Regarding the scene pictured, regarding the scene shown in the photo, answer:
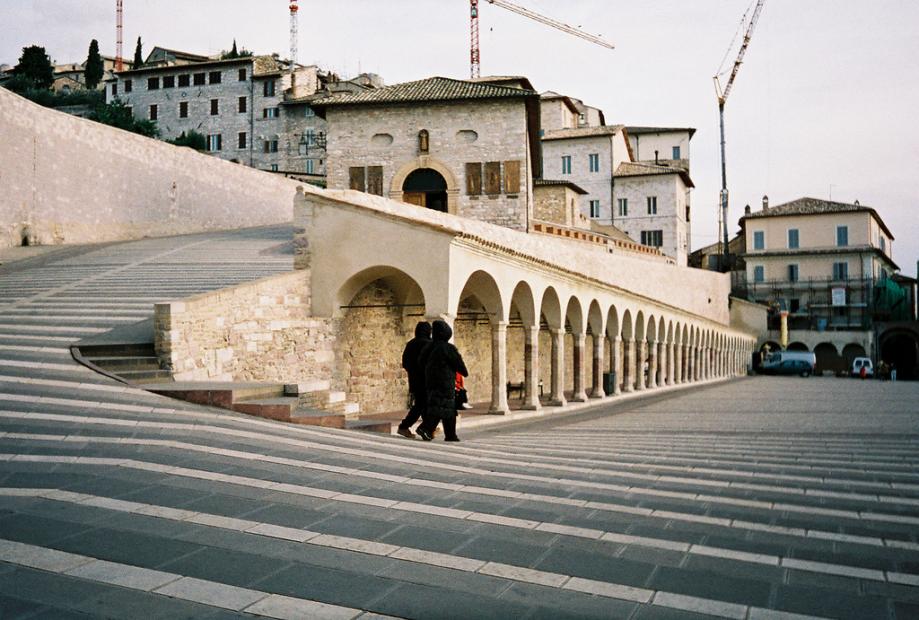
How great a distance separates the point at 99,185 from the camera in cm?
2573

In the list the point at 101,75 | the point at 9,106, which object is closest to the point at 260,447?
the point at 9,106

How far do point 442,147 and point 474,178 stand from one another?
204 cm

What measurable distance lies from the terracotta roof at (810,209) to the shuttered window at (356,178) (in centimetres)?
4905

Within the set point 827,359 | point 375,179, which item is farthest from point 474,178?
point 827,359

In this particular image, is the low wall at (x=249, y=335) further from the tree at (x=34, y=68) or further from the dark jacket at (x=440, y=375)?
the tree at (x=34, y=68)

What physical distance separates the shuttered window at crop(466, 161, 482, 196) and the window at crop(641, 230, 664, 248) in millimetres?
33450

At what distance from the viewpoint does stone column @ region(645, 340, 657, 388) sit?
117 ft

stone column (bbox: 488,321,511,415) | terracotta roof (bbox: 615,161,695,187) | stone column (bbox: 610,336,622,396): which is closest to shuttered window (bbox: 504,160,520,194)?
stone column (bbox: 610,336,622,396)

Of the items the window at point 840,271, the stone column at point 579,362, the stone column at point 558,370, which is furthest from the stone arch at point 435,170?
the window at point 840,271

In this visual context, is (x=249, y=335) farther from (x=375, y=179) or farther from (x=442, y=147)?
(x=442, y=147)

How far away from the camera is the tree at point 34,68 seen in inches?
3191

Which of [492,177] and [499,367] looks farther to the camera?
[492,177]

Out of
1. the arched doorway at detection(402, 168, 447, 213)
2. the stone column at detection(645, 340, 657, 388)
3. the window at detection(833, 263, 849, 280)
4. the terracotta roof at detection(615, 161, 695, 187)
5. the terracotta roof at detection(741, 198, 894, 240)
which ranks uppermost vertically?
the terracotta roof at detection(615, 161, 695, 187)

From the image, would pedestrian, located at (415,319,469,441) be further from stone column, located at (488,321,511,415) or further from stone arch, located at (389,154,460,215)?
stone arch, located at (389,154,460,215)
